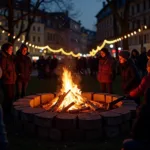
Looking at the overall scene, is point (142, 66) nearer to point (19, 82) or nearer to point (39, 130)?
point (19, 82)

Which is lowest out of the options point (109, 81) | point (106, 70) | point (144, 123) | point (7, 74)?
point (144, 123)

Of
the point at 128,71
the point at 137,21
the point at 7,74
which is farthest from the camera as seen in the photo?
the point at 137,21

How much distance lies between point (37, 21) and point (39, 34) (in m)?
4.05

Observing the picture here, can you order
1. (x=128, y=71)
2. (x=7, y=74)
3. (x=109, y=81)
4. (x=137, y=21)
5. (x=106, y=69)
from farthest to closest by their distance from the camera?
1. (x=137, y=21)
2. (x=109, y=81)
3. (x=106, y=69)
4. (x=7, y=74)
5. (x=128, y=71)

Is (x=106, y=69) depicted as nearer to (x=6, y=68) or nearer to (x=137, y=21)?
(x=6, y=68)

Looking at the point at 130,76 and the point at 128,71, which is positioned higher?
the point at 128,71

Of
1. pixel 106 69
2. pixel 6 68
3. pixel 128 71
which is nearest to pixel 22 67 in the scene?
pixel 6 68

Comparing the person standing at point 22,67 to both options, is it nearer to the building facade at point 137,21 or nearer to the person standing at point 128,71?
the person standing at point 128,71

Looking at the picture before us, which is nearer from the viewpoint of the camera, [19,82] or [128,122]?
[128,122]

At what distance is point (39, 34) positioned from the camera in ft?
294

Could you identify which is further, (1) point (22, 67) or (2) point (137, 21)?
(2) point (137, 21)

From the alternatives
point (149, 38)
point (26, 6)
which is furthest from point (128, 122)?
point (149, 38)

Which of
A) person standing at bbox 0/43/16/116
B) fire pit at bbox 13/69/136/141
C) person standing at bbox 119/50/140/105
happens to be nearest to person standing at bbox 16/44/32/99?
person standing at bbox 0/43/16/116

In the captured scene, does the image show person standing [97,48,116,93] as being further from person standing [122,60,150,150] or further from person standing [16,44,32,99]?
person standing [122,60,150,150]
